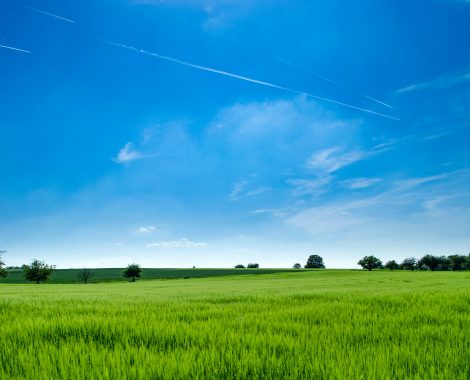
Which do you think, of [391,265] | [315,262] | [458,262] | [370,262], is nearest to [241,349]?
[370,262]

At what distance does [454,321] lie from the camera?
6418 mm

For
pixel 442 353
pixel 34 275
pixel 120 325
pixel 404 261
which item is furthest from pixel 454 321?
pixel 404 261

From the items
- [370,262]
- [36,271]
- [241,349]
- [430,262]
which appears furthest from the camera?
[430,262]

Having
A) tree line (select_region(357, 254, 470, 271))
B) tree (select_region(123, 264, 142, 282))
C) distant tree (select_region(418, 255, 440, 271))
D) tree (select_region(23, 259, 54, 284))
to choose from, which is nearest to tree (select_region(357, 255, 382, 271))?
tree line (select_region(357, 254, 470, 271))

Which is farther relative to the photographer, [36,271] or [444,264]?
[444,264]

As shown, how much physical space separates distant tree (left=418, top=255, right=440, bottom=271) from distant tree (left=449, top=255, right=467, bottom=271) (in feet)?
24.1

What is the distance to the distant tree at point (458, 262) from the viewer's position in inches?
7082

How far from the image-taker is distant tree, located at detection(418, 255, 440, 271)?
7375 inches

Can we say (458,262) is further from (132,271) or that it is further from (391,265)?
(132,271)

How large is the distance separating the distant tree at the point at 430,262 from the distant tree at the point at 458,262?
7344 millimetres

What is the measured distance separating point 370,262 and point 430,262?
4485 centimetres

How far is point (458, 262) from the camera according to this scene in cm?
18125

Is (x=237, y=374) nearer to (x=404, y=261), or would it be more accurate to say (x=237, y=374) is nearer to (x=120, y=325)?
(x=120, y=325)

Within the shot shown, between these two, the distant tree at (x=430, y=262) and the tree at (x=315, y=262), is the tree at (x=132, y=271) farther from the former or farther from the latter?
the distant tree at (x=430, y=262)
